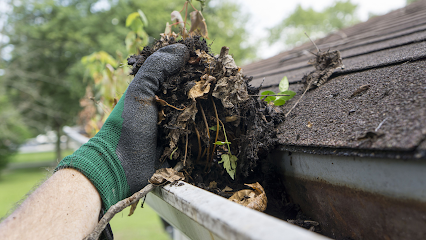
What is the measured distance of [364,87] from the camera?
0.94 metres

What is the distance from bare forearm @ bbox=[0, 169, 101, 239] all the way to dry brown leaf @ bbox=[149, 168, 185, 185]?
0.23 meters

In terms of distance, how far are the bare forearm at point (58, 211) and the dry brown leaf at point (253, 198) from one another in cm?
54

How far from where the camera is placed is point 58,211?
861mm

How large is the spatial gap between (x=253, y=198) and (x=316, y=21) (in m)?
27.2

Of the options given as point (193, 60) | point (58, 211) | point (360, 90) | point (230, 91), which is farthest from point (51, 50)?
point (360, 90)

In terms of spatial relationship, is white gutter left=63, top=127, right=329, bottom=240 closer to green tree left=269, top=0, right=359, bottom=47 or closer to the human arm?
the human arm

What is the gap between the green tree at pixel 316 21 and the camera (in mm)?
23969

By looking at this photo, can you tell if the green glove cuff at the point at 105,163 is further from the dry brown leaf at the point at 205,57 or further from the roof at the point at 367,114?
the roof at the point at 367,114

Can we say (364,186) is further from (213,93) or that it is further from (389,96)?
(213,93)

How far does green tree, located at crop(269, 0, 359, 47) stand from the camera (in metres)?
24.0

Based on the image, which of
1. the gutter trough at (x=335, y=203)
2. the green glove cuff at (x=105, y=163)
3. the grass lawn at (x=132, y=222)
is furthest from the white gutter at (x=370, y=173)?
the grass lawn at (x=132, y=222)

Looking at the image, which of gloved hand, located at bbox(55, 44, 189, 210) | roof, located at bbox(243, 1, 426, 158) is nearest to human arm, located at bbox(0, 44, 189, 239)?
gloved hand, located at bbox(55, 44, 189, 210)

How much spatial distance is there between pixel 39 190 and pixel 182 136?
57 cm

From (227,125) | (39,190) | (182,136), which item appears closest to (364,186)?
(227,125)
